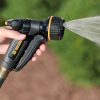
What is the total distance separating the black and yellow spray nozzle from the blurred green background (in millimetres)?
1900

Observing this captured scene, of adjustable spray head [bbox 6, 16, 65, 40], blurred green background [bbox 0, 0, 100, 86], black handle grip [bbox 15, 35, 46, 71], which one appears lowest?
blurred green background [bbox 0, 0, 100, 86]

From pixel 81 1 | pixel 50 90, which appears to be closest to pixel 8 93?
pixel 50 90

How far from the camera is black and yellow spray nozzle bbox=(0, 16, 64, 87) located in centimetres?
286

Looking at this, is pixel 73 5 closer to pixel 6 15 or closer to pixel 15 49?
pixel 6 15

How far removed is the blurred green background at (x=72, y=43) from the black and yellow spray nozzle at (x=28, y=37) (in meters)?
1.90

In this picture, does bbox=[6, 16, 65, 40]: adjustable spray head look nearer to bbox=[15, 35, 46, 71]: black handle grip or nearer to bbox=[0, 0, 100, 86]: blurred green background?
bbox=[15, 35, 46, 71]: black handle grip

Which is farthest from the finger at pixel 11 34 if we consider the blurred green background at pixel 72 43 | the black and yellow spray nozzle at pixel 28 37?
the blurred green background at pixel 72 43

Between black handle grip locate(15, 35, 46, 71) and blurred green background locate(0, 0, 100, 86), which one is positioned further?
blurred green background locate(0, 0, 100, 86)

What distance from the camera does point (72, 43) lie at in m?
5.54

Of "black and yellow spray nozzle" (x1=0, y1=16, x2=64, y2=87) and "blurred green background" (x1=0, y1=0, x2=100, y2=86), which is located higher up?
"black and yellow spray nozzle" (x1=0, y1=16, x2=64, y2=87)

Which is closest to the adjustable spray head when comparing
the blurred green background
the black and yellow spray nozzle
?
the black and yellow spray nozzle

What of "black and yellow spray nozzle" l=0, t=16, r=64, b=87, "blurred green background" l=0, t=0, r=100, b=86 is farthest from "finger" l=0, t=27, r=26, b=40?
"blurred green background" l=0, t=0, r=100, b=86

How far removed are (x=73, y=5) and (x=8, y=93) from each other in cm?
131

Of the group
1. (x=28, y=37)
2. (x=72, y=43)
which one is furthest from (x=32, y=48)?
(x=72, y=43)
